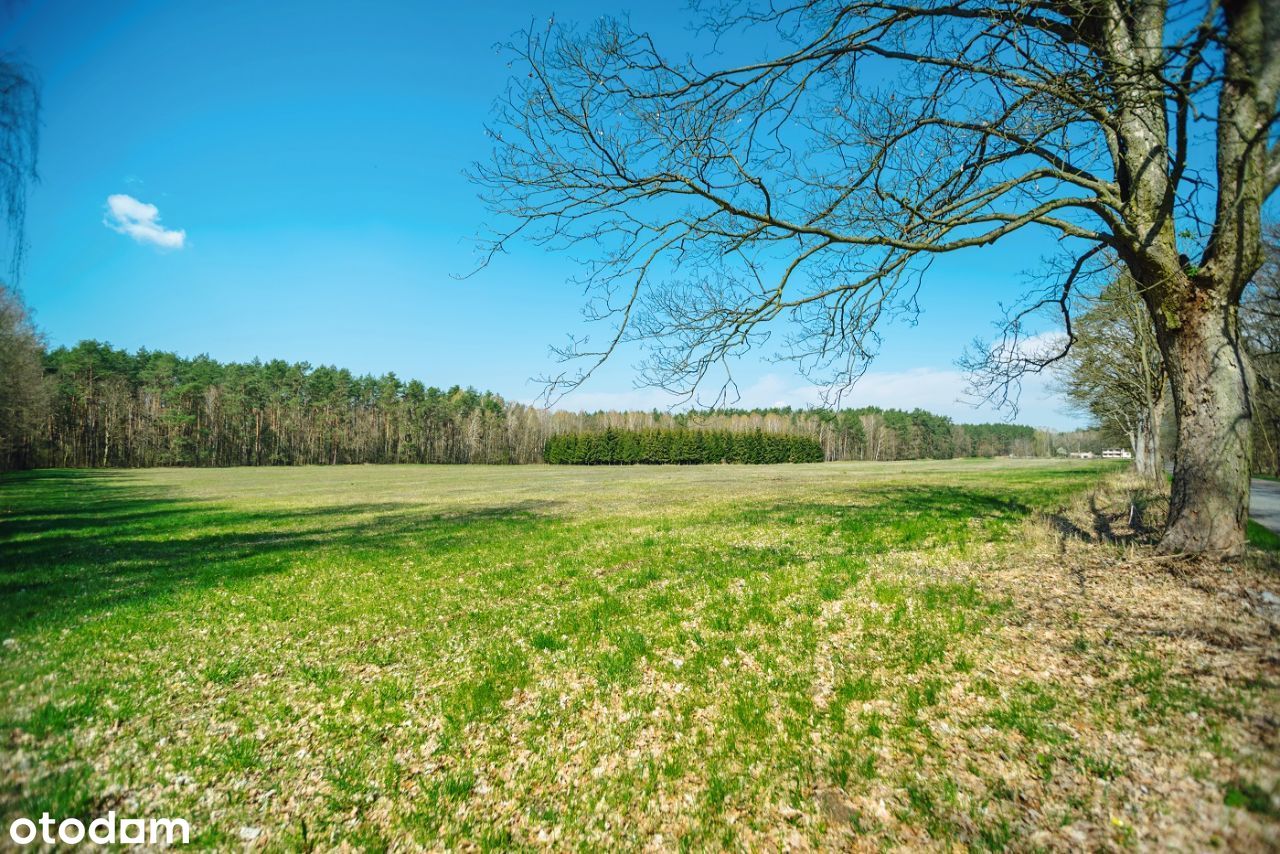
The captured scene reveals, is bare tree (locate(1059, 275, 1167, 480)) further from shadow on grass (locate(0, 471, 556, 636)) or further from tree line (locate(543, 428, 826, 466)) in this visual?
tree line (locate(543, 428, 826, 466))

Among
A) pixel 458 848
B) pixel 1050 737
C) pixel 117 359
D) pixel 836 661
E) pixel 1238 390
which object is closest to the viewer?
pixel 458 848

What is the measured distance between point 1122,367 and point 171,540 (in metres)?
49.4

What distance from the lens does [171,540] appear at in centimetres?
1955

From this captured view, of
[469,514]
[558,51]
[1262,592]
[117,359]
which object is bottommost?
[469,514]

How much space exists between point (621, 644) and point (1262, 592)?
847 cm

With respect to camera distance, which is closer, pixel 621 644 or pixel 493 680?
pixel 493 680

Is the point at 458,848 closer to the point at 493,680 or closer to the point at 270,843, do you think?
the point at 270,843

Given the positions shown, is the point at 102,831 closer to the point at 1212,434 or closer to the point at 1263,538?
the point at 1212,434

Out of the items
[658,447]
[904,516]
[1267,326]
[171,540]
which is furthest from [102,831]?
[658,447]

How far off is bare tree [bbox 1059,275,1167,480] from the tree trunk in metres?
13.7

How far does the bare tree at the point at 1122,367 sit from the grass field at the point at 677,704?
50.3 ft

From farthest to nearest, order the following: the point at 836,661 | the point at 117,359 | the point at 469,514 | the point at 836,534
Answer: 1. the point at 117,359
2. the point at 469,514
3. the point at 836,534
4. the point at 836,661

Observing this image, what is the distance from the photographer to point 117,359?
85125 millimetres

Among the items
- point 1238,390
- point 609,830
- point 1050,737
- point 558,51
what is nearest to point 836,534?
point 1238,390
